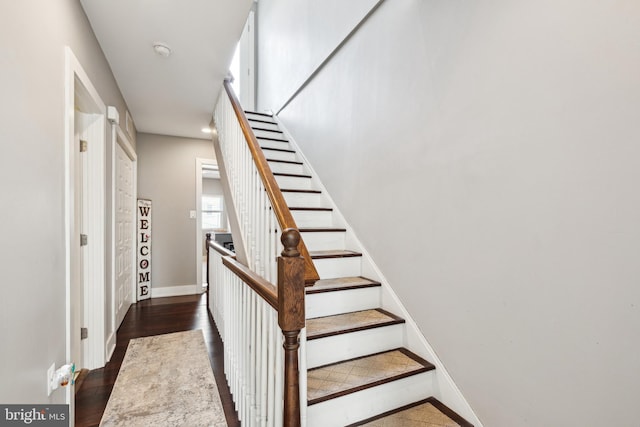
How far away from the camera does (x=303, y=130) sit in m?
3.34

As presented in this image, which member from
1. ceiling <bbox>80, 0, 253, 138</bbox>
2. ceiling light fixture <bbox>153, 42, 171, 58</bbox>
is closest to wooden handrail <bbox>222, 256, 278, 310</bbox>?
ceiling <bbox>80, 0, 253, 138</bbox>

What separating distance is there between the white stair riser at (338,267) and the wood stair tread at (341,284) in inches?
1.7

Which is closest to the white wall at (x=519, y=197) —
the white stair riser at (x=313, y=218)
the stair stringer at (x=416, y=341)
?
the stair stringer at (x=416, y=341)

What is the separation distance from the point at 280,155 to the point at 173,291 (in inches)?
119

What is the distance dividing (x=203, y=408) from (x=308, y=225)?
1515 millimetres

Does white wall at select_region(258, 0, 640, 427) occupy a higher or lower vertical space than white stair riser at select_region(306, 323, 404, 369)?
higher

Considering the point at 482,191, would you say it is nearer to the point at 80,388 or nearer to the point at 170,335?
the point at 80,388

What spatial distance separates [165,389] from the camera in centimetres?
207

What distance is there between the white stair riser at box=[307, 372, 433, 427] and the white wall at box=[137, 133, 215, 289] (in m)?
4.03

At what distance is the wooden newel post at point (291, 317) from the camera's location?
0.94 meters

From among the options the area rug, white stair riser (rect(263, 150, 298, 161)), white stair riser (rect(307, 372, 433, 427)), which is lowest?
the area rug

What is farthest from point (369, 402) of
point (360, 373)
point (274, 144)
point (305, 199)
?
point (274, 144)

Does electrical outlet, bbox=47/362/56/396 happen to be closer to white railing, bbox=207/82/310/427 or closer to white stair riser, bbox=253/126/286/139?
white railing, bbox=207/82/310/427

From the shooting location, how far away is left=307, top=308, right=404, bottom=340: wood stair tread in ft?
5.56
